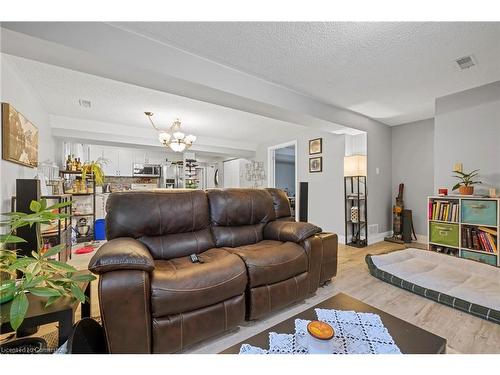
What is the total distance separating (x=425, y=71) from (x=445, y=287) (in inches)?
84.1

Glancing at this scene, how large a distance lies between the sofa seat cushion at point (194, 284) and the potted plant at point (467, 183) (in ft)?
9.91

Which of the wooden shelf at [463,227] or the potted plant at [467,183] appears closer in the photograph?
the wooden shelf at [463,227]

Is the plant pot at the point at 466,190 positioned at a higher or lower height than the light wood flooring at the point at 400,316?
higher

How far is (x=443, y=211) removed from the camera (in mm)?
3027

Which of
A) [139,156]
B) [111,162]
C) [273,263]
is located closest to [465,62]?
[273,263]

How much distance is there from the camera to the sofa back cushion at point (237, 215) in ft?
7.22

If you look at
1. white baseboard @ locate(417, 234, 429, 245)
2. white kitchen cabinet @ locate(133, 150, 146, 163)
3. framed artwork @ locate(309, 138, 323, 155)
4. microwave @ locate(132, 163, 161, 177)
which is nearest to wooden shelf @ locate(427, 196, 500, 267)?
white baseboard @ locate(417, 234, 429, 245)

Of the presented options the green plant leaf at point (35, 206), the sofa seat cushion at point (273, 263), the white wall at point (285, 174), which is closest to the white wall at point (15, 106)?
the green plant leaf at point (35, 206)

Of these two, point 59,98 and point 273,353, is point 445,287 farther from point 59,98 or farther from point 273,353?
point 59,98

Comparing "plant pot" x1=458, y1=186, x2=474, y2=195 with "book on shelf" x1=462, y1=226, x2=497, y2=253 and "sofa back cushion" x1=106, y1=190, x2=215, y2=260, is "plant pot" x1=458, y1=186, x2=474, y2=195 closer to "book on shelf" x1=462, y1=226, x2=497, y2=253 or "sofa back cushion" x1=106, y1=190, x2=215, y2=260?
"book on shelf" x1=462, y1=226, x2=497, y2=253

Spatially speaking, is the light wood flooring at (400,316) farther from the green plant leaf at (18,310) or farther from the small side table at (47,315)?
the green plant leaf at (18,310)

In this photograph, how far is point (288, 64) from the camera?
2279 millimetres

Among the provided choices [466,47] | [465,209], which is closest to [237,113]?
[466,47]

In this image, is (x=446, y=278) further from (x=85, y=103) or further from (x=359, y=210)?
(x=85, y=103)
